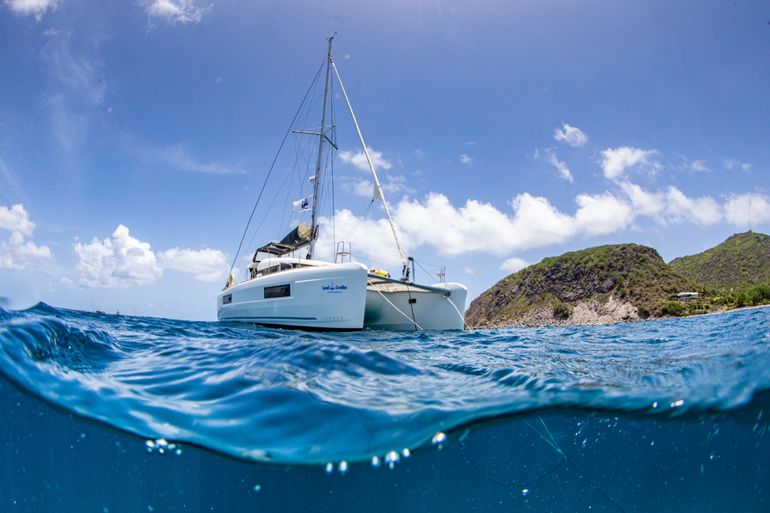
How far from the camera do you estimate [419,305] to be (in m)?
14.1

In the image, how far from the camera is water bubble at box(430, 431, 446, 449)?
314cm

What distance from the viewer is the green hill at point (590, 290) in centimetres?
5988

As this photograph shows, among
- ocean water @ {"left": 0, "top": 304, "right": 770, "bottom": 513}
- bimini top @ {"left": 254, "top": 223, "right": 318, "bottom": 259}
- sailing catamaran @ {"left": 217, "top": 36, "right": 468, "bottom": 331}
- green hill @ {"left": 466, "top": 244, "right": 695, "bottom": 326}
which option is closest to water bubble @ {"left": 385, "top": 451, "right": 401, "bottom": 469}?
ocean water @ {"left": 0, "top": 304, "right": 770, "bottom": 513}

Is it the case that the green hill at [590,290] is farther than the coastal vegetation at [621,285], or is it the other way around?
the green hill at [590,290]

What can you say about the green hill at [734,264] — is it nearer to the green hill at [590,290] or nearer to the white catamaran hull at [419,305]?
the green hill at [590,290]

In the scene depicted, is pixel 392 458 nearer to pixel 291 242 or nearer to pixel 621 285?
pixel 291 242

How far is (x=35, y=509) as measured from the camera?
331 cm

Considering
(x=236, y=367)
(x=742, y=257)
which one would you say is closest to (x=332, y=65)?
(x=236, y=367)

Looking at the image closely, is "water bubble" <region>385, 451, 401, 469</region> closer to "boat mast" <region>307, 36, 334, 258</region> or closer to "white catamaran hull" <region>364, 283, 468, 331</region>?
"white catamaran hull" <region>364, 283, 468, 331</region>

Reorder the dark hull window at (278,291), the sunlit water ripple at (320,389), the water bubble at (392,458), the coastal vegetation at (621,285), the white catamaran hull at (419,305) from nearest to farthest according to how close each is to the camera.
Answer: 1. the sunlit water ripple at (320,389)
2. the water bubble at (392,458)
3. the dark hull window at (278,291)
4. the white catamaran hull at (419,305)
5. the coastal vegetation at (621,285)

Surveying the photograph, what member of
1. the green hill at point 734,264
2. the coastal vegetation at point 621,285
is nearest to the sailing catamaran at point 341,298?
the coastal vegetation at point 621,285

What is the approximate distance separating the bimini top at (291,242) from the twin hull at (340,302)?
2829mm

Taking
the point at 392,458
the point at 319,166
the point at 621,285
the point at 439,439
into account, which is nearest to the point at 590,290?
the point at 621,285

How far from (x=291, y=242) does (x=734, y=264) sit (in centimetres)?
9350
